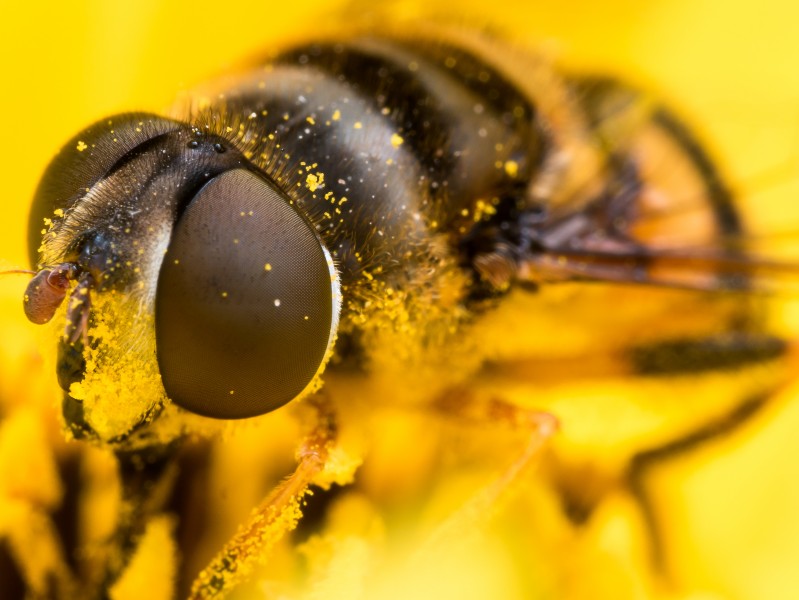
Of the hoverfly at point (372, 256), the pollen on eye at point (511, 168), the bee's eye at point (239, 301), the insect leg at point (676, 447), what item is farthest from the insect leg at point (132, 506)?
the insect leg at point (676, 447)

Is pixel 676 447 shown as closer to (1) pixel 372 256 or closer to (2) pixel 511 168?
(2) pixel 511 168

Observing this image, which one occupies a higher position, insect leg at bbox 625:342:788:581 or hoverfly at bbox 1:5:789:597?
hoverfly at bbox 1:5:789:597

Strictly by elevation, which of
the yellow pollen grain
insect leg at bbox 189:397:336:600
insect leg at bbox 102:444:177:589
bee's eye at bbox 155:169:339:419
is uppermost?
the yellow pollen grain

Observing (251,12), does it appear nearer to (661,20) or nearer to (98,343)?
(661,20)

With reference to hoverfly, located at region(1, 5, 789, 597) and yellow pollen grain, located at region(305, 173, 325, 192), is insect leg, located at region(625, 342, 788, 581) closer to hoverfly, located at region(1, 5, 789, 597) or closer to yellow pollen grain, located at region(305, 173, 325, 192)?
hoverfly, located at region(1, 5, 789, 597)

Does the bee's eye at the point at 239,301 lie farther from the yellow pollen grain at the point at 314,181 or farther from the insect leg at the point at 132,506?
the insect leg at the point at 132,506

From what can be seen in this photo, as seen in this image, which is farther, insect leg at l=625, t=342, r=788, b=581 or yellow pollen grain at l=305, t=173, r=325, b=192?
insect leg at l=625, t=342, r=788, b=581

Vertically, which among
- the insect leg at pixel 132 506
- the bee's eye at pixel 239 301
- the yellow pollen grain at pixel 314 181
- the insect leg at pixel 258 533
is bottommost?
the insect leg at pixel 132 506

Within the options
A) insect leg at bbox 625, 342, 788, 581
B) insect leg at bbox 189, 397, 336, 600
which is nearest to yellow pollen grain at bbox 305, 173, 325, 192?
insect leg at bbox 189, 397, 336, 600

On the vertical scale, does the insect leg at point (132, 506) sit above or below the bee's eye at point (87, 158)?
below
